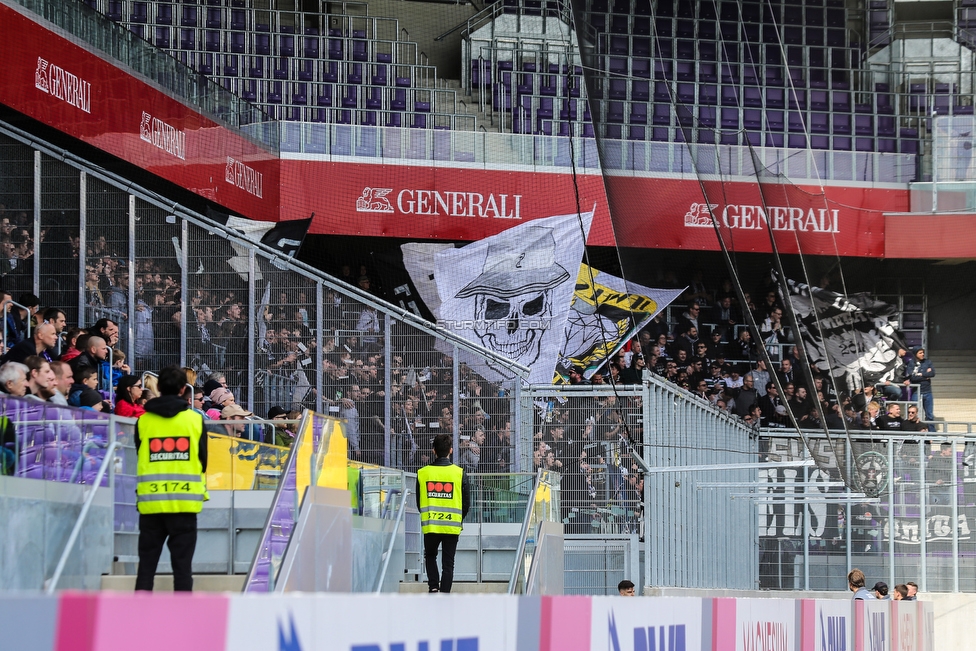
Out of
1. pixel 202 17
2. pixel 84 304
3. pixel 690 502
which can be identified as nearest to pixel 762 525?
pixel 690 502

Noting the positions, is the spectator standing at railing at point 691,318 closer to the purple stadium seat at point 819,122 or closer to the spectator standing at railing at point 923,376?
the purple stadium seat at point 819,122

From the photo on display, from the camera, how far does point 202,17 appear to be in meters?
21.7

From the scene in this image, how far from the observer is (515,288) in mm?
18531

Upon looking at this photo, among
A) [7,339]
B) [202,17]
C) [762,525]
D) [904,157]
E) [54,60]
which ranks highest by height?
[202,17]

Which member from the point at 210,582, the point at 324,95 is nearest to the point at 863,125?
the point at 210,582

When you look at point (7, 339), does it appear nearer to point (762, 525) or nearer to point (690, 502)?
point (690, 502)

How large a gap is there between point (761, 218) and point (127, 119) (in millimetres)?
9918

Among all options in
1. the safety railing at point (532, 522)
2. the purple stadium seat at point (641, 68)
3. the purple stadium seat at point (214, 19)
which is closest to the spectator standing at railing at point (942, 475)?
the safety railing at point (532, 522)

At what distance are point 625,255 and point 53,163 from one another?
7049 mm

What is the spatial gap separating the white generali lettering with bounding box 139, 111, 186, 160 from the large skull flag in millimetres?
4307

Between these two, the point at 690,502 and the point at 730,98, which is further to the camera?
the point at 690,502

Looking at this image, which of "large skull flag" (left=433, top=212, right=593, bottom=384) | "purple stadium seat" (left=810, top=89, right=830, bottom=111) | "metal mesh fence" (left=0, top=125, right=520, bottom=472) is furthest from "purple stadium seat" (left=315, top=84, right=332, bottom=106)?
"purple stadium seat" (left=810, top=89, right=830, bottom=111)

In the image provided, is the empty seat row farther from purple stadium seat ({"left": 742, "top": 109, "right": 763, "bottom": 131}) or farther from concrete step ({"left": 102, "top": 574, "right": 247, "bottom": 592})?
purple stadium seat ({"left": 742, "top": 109, "right": 763, "bottom": 131})

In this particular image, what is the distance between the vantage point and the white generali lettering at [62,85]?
1331 centimetres
